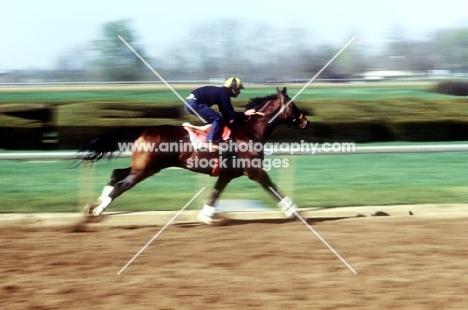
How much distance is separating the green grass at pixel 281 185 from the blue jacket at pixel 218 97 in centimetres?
85

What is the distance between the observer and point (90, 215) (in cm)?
556

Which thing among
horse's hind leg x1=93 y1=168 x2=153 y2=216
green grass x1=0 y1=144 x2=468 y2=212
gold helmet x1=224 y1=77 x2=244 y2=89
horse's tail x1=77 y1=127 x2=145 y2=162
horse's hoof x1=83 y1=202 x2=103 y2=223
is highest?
gold helmet x1=224 y1=77 x2=244 y2=89

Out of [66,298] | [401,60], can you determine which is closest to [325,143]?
[401,60]

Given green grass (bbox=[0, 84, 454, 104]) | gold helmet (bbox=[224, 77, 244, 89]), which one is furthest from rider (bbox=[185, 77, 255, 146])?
green grass (bbox=[0, 84, 454, 104])

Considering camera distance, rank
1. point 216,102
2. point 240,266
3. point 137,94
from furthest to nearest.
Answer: point 137,94
point 216,102
point 240,266

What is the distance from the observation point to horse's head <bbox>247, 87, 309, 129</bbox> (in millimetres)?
5910

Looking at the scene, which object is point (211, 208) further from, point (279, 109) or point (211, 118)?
point (279, 109)

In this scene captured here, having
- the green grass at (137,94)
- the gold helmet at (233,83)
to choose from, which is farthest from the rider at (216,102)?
the green grass at (137,94)

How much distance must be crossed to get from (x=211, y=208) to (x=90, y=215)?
1100mm

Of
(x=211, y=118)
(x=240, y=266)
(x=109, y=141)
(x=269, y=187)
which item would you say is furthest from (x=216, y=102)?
(x=240, y=266)

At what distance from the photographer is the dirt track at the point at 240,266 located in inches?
140

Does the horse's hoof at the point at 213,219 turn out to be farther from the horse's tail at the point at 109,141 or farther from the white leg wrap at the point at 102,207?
the horse's tail at the point at 109,141

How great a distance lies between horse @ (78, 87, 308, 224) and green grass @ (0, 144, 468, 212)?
0.51 meters

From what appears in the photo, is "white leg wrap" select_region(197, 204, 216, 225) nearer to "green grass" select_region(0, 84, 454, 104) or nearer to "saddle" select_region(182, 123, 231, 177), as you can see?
"saddle" select_region(182, 123, 231, 177)
